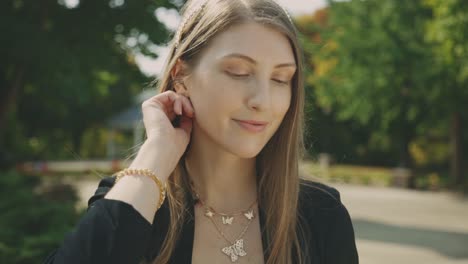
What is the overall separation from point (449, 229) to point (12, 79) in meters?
9.10

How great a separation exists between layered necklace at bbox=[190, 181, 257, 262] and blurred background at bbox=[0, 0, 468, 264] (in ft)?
1.08

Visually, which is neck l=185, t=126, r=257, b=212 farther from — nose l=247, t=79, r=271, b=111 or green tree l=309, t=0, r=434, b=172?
green tree l=309, t=0, r=434, b=172

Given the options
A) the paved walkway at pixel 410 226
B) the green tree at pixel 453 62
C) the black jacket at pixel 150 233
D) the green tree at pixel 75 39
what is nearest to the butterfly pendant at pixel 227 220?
the black jacket at pixel 150 233

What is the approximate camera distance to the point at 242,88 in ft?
5.93

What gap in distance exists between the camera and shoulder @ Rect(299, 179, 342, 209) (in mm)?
1985

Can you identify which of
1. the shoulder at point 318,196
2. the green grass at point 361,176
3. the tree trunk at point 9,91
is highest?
the shoulder at point 318,196

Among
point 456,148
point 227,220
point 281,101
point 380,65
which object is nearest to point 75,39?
point 227,220

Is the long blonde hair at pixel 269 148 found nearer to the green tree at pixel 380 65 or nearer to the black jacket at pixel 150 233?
the black jacket at pixel 150 233

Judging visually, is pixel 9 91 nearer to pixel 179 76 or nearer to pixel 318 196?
pixel 179 76

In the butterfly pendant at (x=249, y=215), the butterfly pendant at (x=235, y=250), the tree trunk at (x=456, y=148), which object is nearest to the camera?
the butterfly pendant at (x=235, y=250)

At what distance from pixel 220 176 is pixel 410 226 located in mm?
10346

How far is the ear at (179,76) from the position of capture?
198 cm

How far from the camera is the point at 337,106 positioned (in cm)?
2475

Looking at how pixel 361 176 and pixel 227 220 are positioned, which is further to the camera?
pixel 361 176
